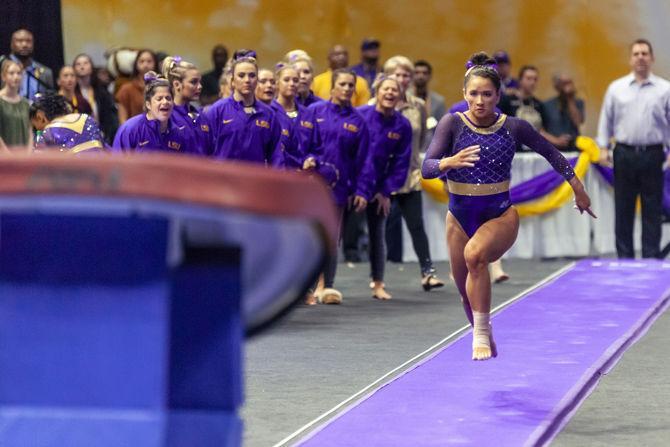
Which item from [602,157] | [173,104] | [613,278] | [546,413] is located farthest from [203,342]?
[602,157]

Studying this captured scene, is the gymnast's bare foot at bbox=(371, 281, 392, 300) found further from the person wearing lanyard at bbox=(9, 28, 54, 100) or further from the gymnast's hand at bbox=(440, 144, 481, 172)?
the gymnast's hand at bbox=(440, 144, 481, 172)

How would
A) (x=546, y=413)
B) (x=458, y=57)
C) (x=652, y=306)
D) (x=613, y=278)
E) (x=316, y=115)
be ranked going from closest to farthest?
1. (x=546, y=413)
2. (x=652, y=306)
3. (x=316, y=115)
4. (x=613, y=278)
5. (x=458, y=57)

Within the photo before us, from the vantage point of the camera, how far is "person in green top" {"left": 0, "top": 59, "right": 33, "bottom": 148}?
1113 cm

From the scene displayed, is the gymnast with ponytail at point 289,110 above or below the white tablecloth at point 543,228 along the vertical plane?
above

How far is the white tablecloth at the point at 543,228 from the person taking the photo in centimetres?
1328

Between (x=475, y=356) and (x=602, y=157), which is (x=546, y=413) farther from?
(x=602, y=157)

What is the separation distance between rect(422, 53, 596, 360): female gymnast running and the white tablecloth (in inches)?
249

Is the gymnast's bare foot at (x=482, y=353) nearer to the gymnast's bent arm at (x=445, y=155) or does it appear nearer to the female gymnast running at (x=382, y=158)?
the gymnast's bent arm at (x=445, y=155)

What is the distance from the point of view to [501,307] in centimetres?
955

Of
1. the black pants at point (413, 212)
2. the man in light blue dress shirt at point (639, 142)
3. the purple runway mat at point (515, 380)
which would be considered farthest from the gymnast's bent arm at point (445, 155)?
the man in light blue dress shirt at point (639, 142)

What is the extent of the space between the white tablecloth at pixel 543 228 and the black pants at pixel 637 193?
33.7 inches

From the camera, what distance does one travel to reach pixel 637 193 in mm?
12523

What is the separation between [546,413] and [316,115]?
4769 millimetres

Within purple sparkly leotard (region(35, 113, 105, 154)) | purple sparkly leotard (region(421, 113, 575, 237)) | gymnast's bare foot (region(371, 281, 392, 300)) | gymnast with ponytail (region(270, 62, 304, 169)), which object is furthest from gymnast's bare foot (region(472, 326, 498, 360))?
gymnast's bare foot (region(371, 281, 392, 300))
